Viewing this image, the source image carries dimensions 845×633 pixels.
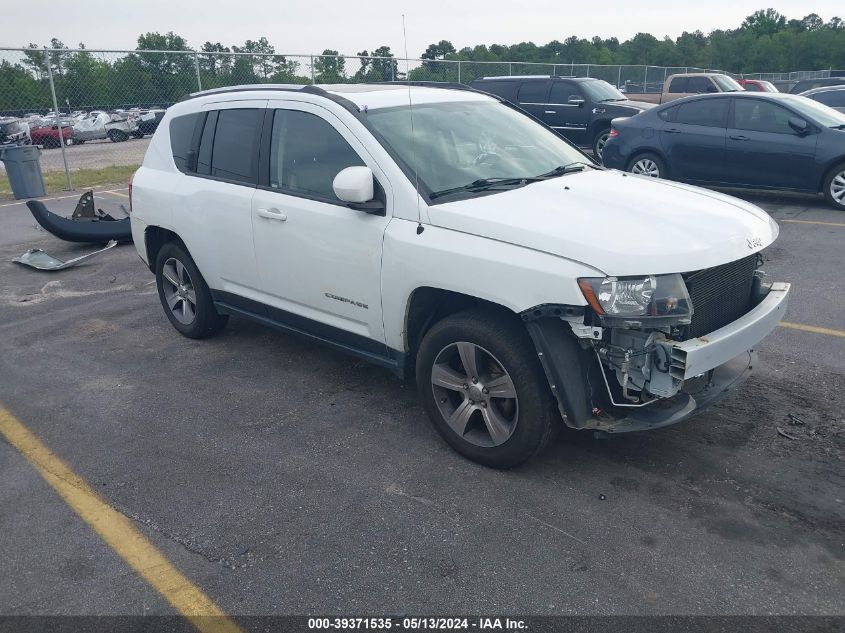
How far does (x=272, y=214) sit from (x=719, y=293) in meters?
2.68

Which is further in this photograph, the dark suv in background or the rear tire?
the dark suv in background

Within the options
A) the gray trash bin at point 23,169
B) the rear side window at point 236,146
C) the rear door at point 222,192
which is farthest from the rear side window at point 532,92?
the rear side window at point 236,146

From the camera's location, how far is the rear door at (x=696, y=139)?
415 inches

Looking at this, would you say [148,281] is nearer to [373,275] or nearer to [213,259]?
[213,259]

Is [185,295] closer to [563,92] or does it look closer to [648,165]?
[648,165]

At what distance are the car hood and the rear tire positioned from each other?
7.35 m

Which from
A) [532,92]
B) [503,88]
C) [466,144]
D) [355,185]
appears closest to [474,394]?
[355,185]

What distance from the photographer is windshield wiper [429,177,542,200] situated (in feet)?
12.9

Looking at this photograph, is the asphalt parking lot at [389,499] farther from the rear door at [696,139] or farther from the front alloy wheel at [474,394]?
the rear door at [696,139]

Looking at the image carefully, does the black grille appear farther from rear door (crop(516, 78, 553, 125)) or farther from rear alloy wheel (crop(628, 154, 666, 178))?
rear door (crop(516, 78, 553, 125))

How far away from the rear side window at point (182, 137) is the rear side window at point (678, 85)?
735 inches

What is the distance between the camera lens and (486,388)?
12.0 ft

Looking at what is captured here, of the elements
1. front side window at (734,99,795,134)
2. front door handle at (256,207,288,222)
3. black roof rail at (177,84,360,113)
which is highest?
black roof rail at (177,84,360,113)

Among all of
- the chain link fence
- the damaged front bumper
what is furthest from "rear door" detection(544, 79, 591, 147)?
the damaged front bumper
